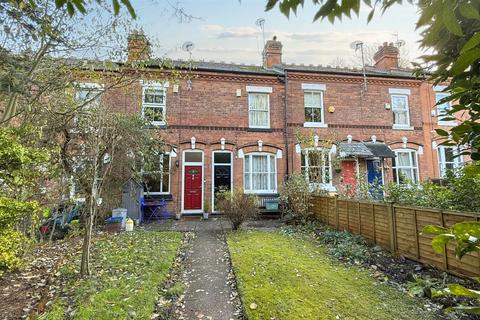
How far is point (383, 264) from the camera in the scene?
6180 mm

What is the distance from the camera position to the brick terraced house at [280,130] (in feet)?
44.0

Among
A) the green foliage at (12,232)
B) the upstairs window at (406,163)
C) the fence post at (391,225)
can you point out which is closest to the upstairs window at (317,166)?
the upstairs window at (406,163)

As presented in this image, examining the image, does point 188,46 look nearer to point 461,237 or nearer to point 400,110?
point 400,110

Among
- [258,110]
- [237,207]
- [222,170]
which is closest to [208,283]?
[237,207]

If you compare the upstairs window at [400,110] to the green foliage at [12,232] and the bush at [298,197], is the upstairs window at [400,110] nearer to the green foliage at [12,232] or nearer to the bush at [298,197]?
the bush at [298,197]

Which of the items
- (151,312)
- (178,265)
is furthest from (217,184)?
(151,312)

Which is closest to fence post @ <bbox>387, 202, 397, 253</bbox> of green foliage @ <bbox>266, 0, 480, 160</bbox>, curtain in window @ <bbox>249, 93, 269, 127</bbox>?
green foliage @ <bbox>266, 0, 480, 160</bbox>

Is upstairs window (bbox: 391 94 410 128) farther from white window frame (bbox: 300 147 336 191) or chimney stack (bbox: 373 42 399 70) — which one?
white window frame (bbox: 300 147 336 191)

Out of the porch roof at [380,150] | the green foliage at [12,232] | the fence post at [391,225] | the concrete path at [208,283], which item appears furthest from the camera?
the porch roof at [380,150]

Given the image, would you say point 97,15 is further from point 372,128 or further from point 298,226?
point 372,128

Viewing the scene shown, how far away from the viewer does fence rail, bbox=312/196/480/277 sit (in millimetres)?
5086

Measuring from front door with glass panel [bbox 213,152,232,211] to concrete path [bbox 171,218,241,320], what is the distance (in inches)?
184

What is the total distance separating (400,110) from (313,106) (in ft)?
16.1

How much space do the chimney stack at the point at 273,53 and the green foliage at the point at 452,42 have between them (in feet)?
49.5
